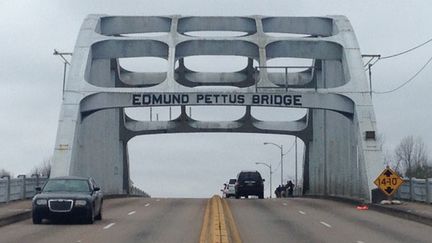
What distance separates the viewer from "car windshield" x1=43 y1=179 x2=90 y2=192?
2675cm

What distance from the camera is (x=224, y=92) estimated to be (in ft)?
145

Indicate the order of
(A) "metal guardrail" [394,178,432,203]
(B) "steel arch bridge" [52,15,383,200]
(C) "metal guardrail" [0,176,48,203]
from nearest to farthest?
(C) "metal guardrail" [0,176,48,203]
(A) "metal guardrail" [394,178,432,203]
(B) "steel arch bridge" [52,15,383,200]

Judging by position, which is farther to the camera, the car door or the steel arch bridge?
the steel arch bridge

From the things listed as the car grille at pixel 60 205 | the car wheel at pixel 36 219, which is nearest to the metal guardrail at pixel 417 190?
the car grille at pixel 60 205

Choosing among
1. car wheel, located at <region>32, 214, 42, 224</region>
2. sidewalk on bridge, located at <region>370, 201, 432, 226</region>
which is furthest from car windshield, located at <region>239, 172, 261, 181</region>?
car wheel, located at <region>32, 214, 42, 224</region>

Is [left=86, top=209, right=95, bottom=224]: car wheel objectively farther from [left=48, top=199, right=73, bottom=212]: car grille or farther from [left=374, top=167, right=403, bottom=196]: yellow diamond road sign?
[left=374, top=167, right=403, bottom=196]: yellow diamond road sign

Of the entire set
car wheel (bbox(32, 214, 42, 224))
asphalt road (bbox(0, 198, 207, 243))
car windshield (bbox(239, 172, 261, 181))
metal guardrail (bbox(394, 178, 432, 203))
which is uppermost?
car windshield (bbox(239, 172, 261, 181))

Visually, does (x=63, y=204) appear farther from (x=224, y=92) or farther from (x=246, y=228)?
(x=224, y=92)

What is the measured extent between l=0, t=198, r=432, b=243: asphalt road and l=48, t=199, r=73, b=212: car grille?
477mm

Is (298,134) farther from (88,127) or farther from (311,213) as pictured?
(311,213)

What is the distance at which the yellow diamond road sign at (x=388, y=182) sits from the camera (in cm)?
3653

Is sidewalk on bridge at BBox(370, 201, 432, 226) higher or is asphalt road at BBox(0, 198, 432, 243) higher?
sidewalk on bridge at BBox(370, 201, 432, 226)

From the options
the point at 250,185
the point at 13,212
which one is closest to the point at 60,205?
the point at 13,212

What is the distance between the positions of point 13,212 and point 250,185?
107ft
